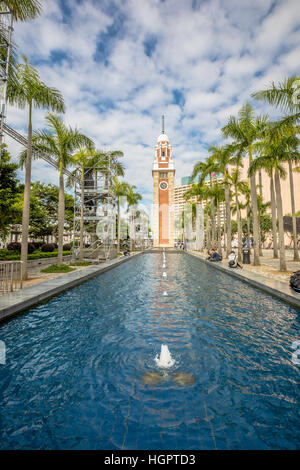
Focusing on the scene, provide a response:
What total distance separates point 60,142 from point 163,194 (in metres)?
54.0

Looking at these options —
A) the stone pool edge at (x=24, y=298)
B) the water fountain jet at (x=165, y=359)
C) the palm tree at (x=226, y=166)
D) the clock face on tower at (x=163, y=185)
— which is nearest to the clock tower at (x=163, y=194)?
the clock face on tower at (x=163, y=185)

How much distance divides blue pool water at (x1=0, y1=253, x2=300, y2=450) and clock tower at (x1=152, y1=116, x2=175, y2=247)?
56.8 metres

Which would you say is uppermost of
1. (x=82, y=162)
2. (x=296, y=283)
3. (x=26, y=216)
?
(x=82, y=162)

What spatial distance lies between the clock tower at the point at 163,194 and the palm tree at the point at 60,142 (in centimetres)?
4912

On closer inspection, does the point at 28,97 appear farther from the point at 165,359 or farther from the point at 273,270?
the point at 273,270

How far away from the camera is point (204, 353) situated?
4164 millimetres

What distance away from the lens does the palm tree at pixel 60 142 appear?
13.8 metres

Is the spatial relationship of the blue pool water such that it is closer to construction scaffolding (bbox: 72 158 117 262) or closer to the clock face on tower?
construction scaffolding (bbox: 72 158 117 262)

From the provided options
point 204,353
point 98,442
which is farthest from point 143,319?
point 98,442

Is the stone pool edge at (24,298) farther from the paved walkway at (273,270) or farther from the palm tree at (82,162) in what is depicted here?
the paved walkway at (273,270)

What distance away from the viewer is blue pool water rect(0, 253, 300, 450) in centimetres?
243

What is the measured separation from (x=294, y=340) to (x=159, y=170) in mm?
66093

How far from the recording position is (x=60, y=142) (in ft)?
46.9

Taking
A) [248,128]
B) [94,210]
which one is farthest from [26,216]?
[248,128]
